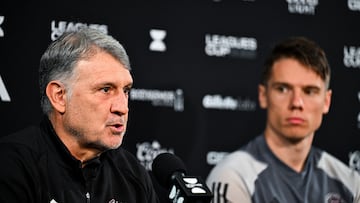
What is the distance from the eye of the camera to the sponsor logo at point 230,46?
2.64 meters

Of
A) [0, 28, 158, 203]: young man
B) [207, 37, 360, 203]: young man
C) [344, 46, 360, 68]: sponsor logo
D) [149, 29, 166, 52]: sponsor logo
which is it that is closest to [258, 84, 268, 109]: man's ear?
[207, 37, 360, 203]: young man

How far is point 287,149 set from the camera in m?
2.46

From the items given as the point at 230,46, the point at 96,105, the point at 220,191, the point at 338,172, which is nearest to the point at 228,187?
the point at 220,191

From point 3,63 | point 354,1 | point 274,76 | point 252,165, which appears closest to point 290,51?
point 274,76

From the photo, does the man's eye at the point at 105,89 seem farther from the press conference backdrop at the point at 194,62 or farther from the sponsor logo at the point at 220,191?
the sponsor logo at the point at 220,191

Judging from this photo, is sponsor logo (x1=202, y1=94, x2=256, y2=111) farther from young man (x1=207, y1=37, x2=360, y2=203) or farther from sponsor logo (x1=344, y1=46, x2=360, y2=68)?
sponsor logo (x1=344, y1=46, x2=360, y2=68)

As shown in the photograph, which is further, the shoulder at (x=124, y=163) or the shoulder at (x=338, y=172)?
the shoulder at (x=338, y=172)

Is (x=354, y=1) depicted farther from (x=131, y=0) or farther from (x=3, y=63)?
(x=3, y=63)

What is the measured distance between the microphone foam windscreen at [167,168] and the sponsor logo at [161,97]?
31.6 inches

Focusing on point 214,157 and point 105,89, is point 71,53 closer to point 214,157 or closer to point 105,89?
point 105,89

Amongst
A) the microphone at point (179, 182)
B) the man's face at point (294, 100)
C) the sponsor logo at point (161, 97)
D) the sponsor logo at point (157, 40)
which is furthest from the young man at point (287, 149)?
the microphone at point (179, 182)

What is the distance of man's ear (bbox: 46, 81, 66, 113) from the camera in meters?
1.77

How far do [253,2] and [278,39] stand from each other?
206 millimetres

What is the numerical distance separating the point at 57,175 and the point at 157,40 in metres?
1.00
